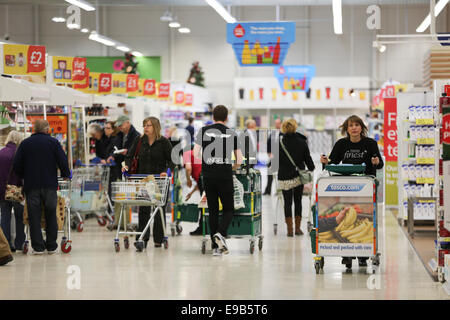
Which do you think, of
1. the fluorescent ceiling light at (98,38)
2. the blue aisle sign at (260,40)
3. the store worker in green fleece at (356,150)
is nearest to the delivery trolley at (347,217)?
the store worker in green fleece at (356,150)

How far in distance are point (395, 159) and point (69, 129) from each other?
5.39m

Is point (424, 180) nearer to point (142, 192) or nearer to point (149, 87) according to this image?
point (142, 192)

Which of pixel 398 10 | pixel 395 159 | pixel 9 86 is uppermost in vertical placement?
pixel 398 10

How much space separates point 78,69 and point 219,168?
5285mm

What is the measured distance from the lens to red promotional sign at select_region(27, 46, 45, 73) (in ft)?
32.9

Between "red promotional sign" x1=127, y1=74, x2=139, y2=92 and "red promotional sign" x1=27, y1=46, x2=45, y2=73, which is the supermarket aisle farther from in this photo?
"red promotional sign" x1=127, y1=74, x2=139, y2=92

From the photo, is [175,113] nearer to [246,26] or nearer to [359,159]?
[246,26]

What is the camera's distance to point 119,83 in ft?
52.4

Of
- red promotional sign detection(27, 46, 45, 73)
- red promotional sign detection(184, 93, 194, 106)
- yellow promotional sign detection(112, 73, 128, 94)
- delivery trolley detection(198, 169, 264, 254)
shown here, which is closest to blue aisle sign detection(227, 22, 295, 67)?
yellow promotional sign detection(112, 73, 128, 94)

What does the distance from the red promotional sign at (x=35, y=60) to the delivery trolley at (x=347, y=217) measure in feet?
16.7

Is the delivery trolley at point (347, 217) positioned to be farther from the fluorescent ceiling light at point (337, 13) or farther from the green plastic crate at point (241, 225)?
the fluorescent ceiling light at point (337, 13)

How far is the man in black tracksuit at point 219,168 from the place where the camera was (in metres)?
7.51

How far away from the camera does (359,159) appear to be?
23.4 ft
